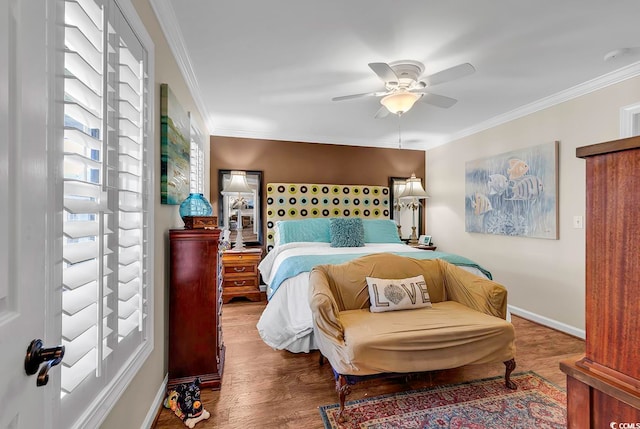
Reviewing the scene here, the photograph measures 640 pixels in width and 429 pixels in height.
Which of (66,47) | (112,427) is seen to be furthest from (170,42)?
(112,427)

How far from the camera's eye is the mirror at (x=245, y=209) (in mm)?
4434

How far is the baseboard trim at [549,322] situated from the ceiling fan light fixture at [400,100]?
2811 millimetres

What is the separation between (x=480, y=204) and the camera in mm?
4168

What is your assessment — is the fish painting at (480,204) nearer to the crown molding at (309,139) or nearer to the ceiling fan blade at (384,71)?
the crown molding at (309,139)

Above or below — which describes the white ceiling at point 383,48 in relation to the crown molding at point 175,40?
above

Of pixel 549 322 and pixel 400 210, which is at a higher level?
pixel 400 210

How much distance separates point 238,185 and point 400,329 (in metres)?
2.95

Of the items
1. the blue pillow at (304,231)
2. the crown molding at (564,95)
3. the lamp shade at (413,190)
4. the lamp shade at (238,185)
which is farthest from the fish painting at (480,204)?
the lamp shade at (238,185)

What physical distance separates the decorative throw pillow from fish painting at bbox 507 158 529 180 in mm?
2182

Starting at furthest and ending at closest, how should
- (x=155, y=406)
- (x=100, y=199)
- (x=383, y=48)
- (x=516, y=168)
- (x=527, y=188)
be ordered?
(x=516, y=168) < (x=527, y=188) < (x=383, y=48) < (x=155, y=406) < (x=100, y=199)

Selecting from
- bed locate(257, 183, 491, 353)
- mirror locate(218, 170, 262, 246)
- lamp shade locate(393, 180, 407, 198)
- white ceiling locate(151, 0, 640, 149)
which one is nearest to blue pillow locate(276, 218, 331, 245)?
bed locate(257, 183, 491, 353)

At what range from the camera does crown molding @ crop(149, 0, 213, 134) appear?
1819mm

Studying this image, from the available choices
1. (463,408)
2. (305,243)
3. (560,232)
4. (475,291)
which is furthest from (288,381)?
(560,232)

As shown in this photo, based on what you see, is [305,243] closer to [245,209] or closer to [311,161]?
[245,209]
